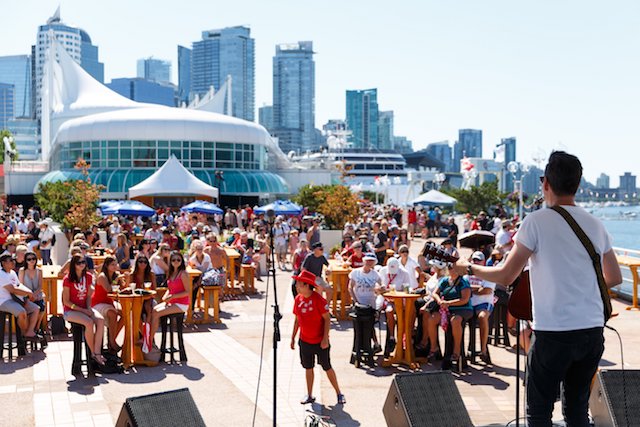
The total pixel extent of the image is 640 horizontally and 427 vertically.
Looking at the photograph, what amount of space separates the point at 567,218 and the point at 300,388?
17.8 ft

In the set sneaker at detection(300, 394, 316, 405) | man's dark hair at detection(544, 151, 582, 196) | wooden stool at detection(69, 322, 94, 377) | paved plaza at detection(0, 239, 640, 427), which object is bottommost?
paved plaza at detection(0, 239, 640, 427)

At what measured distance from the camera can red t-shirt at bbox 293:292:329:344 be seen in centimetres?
782

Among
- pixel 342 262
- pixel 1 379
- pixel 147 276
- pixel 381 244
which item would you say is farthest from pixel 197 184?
pixel 1 379

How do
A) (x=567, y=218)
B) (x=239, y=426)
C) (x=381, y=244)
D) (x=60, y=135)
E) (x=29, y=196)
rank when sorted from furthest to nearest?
1. (x=29, y=196)
2. (x=60, y=135)
3. (x=381, y=244)
4. (x=239, y=426)
5. (x=567, y=218)

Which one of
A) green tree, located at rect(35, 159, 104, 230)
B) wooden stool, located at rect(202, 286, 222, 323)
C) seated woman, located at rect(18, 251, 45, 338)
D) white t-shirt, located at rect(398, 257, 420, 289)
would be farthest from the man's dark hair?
green tree, located at rect(35, 159, 104, 230)

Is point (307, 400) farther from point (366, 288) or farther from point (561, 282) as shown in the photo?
point (561, 282)

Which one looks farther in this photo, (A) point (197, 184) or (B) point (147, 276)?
(A) point (197, 184)

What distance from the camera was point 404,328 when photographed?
966 cm

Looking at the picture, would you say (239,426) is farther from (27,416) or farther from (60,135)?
(60,135)

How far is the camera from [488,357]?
9.62 m

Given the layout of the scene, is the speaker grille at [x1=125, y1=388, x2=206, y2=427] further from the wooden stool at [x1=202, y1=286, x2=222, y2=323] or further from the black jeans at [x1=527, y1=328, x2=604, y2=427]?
the wooden stool at [x1=202, y1=286, x2=222, y2=323]

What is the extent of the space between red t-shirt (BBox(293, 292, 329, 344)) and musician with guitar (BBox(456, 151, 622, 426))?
160 inches

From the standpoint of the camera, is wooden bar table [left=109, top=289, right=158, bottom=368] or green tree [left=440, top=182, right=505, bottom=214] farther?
green tree [left=440, top=182, right=505, bottom=214]

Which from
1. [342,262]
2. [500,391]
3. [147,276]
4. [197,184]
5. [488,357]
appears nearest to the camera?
[500,391]
